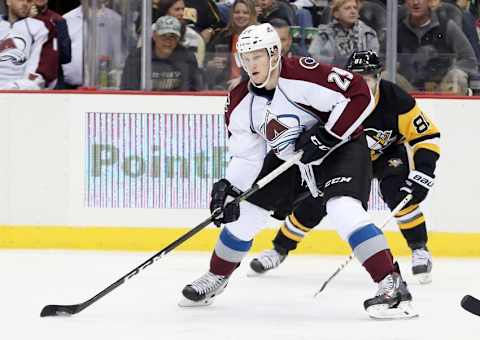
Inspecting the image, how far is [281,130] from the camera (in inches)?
159

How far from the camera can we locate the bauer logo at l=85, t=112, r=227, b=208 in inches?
229

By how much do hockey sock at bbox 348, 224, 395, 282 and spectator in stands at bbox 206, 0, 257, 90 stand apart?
221cm

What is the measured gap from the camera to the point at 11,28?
6.30 m

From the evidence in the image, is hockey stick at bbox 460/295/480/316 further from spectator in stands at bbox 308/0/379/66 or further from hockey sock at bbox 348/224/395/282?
spectator in stands at bbox 308/0/379/66

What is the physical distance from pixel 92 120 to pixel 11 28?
793 mm

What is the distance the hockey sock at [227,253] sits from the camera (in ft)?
13.7

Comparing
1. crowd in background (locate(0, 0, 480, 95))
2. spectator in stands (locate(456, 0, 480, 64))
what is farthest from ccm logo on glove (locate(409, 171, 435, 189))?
spectator in stands (locate(456, 0, 480, 64))

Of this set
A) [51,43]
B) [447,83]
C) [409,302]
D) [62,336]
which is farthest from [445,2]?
[62,336]

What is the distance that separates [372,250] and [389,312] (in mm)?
194

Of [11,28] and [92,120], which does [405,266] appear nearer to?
[92,120]

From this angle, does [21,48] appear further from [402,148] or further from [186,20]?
[402,148]

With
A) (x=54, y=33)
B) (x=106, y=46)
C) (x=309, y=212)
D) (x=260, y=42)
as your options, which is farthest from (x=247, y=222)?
(x=54, y=33)

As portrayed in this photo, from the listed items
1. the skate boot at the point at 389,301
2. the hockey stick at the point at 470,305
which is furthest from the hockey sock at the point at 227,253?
the hockey stick at the point at 470,305

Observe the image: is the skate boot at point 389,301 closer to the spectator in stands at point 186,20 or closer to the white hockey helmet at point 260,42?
the white hockey helmet at point 260,42
